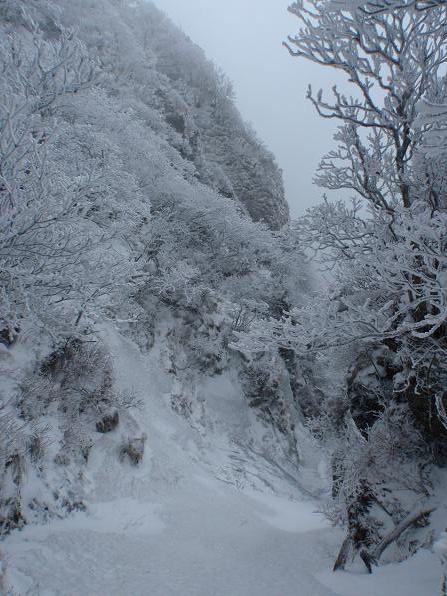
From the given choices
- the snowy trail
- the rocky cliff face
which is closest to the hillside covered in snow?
the snowy trail

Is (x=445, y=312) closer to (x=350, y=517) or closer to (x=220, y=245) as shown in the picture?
(x=350, y=517)

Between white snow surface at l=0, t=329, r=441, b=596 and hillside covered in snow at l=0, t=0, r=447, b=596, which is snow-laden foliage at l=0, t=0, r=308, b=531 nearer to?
hillside covered in snow at l=0, t=0, r=447, b=596

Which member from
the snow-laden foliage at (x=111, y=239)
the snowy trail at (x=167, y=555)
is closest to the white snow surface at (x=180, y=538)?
the snowy trail at (x=167, y=555)

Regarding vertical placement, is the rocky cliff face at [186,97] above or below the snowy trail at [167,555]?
above

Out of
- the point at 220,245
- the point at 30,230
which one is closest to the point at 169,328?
the point at 220,245

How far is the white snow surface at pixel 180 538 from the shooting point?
445cm

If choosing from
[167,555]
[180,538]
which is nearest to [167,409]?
[180,538]

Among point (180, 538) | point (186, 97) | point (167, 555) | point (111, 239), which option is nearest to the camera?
point (167, 555)

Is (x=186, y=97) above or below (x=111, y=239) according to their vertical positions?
above

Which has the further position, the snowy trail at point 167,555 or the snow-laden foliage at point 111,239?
the snow-laden foliage at point 111,239

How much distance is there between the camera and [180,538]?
6277 millimetres

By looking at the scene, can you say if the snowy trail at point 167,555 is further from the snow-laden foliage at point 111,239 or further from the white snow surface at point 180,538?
the snow-laden foliage at point 111,239

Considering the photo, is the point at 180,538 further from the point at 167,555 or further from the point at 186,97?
the point at 186,97

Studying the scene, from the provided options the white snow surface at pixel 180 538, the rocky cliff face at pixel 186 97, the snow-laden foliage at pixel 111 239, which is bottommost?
the white snow surface at pixel 180 538
